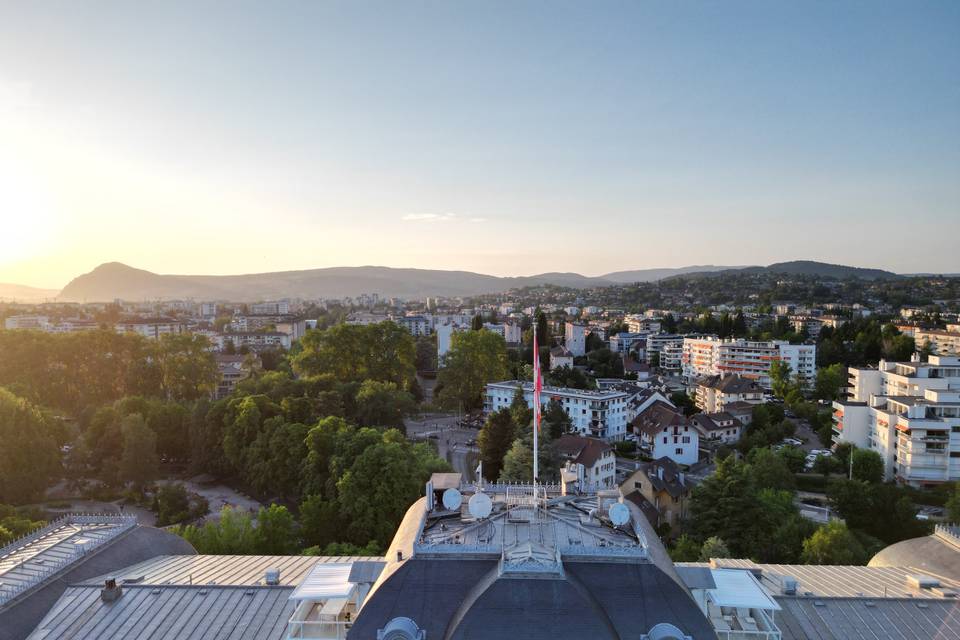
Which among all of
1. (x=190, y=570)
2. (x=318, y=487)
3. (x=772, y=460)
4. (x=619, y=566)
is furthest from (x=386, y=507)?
(x=772, y=460)

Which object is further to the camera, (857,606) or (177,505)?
(177,505)

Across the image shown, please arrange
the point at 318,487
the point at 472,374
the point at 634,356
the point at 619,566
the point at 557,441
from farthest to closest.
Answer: the point at 634,356 → the point at 472,374 → the point at 557,441 → the point at 318,487 → the point at 619,566

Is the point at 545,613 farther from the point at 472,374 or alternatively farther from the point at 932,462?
the point at 472,374

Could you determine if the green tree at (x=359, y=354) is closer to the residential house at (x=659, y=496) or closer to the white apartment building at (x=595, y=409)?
the white apartment building at (x=595, y=409)

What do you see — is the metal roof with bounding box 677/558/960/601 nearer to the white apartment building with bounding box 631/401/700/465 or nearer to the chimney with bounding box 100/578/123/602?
the chimney with bounding box 100/578/123/602

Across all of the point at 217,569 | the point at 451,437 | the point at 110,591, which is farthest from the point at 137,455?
the point at 451,437

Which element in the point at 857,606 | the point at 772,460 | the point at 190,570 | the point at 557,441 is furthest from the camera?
the point at 557,441

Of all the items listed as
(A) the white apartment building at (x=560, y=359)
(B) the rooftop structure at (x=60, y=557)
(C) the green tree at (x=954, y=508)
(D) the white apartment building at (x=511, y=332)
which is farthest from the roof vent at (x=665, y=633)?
(D) the white apartment building at (x=511, y=332)
